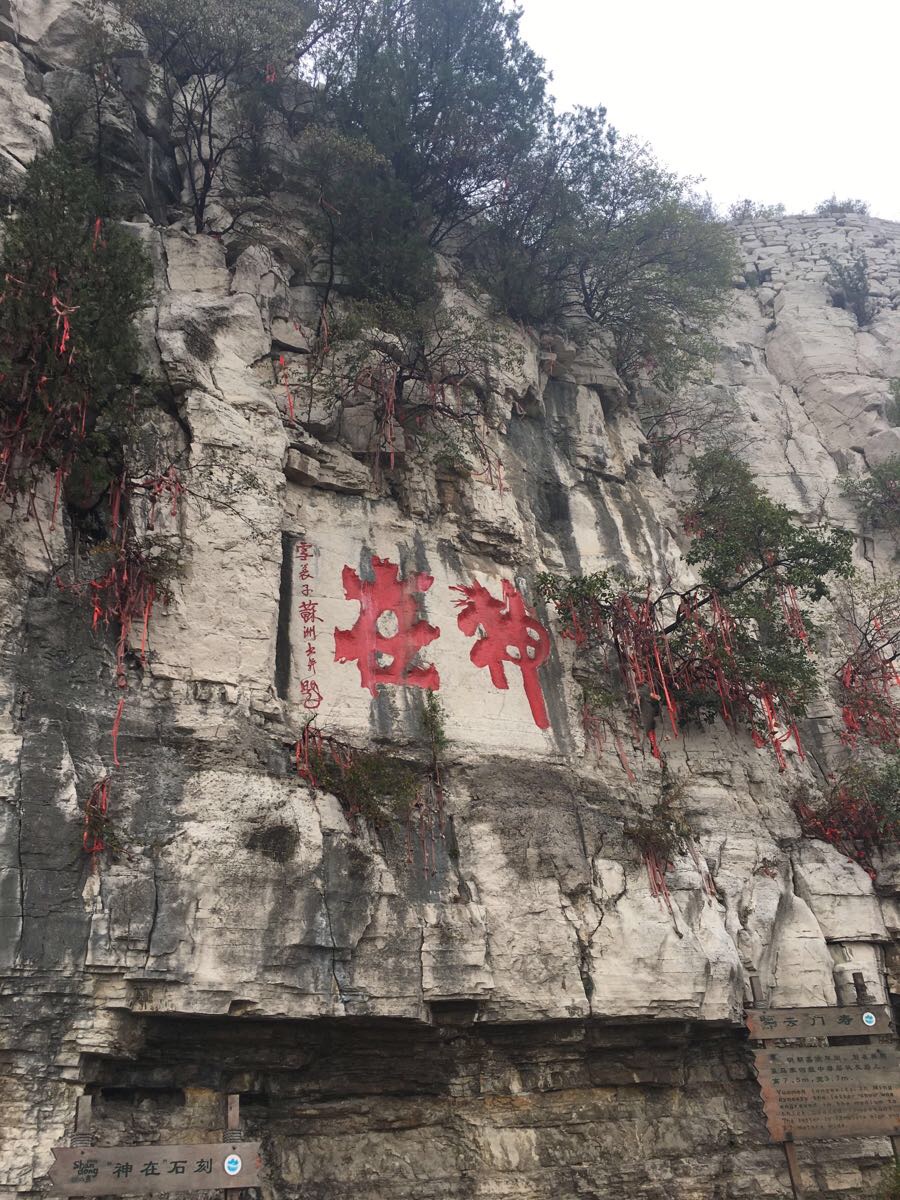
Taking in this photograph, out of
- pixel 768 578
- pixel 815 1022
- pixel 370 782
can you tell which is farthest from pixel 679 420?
pixel 815 1022

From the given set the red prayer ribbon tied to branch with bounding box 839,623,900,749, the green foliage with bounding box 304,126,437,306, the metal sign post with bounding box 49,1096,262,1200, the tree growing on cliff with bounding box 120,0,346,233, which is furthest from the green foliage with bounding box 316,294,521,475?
the metal sign post with bounding box 49,1096,262,1200

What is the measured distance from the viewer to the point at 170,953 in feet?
19.7

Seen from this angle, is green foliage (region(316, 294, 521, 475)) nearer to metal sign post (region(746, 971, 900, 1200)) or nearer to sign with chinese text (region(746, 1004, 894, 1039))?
sign with chinese text (region(746, 1004, 894, 1039))

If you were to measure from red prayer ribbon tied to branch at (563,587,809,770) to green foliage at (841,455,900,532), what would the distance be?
439 cm

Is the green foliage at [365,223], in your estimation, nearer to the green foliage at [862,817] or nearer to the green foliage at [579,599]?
the green foliage at [579,599]

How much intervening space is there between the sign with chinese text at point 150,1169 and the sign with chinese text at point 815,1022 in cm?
362

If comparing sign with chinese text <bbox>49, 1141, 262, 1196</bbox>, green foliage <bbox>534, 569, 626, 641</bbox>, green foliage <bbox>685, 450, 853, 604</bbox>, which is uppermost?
green foliage <bbox>685, 450, 853, 604</bbox>

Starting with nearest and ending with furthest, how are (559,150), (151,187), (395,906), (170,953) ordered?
(170,953) → (395,906) → (151,187) → (559,150)

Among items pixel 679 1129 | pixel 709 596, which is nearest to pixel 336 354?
pixel 709 596

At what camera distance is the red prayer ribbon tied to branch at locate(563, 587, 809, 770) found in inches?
361

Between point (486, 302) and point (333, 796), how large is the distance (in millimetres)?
6817

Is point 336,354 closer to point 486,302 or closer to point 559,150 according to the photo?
point 486,302

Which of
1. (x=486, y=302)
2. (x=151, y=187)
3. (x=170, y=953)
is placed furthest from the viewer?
(x=486, y=302)

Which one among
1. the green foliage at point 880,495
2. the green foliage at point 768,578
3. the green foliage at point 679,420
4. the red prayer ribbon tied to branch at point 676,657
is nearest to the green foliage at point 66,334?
the red prayer ribbon tied to branch at point 676,657
